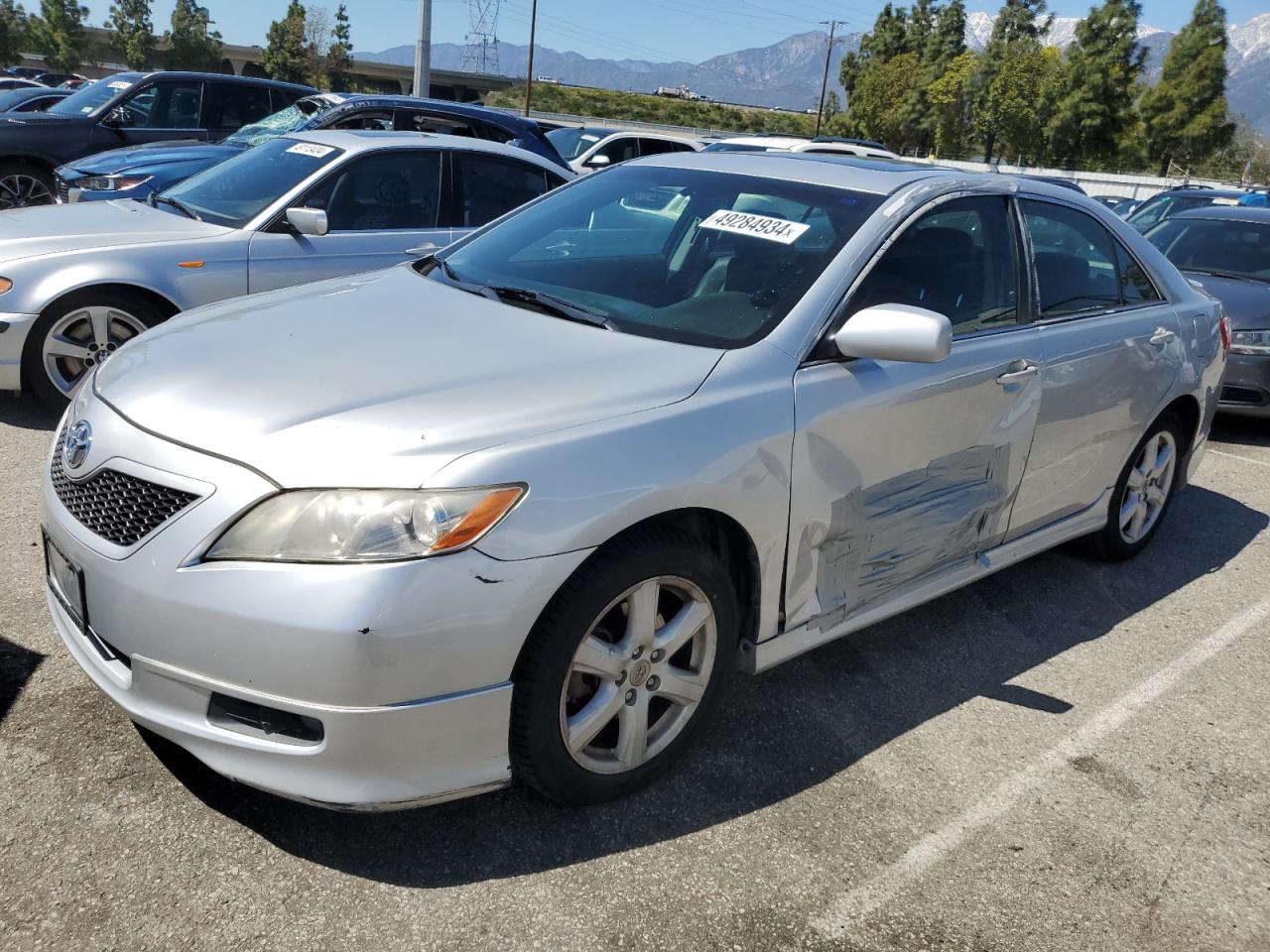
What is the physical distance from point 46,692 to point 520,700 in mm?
1554

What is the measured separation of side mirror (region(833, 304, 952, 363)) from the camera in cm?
292

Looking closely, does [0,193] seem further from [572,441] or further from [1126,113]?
[1126,113]

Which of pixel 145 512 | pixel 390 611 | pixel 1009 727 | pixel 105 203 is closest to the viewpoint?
pixel 390 611

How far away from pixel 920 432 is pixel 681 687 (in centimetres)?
111

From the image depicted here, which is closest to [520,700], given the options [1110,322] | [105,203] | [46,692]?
[46,692]

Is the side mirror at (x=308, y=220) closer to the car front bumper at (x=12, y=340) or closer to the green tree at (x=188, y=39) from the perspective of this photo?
the car front bumper at (x=12, y=340)

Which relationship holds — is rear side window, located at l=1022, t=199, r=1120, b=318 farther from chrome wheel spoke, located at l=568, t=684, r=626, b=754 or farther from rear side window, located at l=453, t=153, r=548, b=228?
rear side window, located at l=453, t=153, r=548, b=228

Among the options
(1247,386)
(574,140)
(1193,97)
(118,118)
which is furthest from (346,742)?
(1193,97)

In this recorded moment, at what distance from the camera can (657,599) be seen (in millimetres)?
2746

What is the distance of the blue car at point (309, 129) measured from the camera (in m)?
8.50

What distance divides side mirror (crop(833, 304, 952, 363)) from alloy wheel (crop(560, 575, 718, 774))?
32.4 inches

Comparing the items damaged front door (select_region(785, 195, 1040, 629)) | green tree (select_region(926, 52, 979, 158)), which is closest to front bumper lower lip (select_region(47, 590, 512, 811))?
damaged front door (select_region(785, 195, 1040, 629))

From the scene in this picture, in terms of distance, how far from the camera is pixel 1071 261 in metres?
4.12

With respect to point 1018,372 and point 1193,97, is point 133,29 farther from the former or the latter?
point 1018,372
